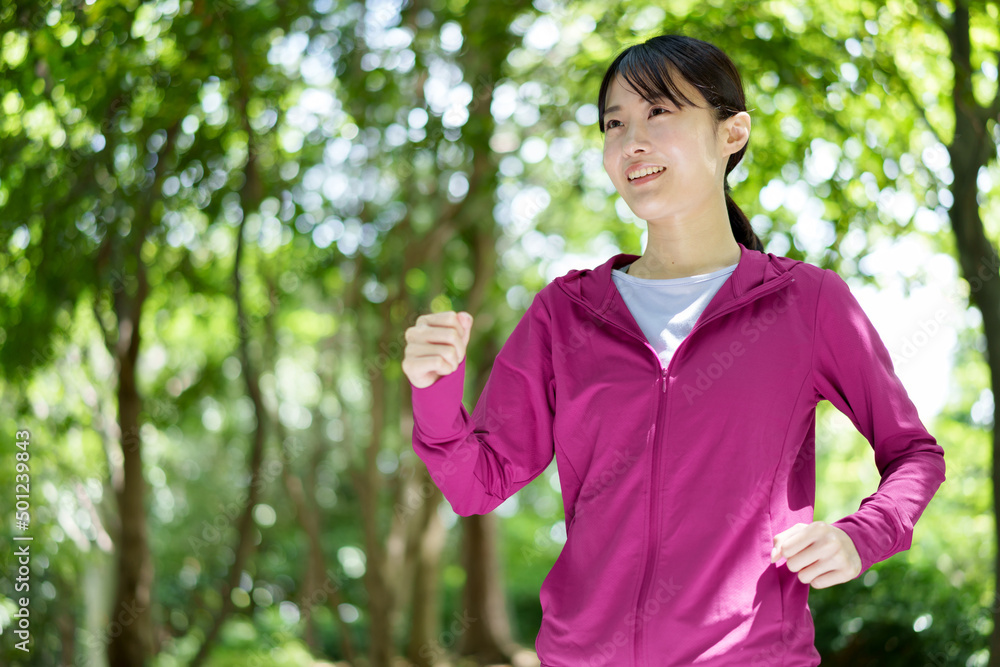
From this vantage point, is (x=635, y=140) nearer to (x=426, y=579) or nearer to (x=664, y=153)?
(x=664, y=153)

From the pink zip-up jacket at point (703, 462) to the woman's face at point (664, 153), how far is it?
164 mm

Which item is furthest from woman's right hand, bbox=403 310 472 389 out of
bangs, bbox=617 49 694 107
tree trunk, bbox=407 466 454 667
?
tree trunk, bbox=407 466 454 667

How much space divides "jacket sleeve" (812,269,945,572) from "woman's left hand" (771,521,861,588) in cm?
4

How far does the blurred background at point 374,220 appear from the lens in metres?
3.89

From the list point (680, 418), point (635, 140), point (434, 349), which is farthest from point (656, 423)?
point (635, 140)

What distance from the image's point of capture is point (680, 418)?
Result: 4.59ft

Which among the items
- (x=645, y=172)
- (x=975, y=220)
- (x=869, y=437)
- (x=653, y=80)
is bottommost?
(x=975, y=220)

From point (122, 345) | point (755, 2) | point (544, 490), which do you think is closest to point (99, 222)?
point (122, 345)

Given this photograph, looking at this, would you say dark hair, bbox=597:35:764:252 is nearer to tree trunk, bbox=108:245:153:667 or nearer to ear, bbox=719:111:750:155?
ear, bbox=719:111:750:155

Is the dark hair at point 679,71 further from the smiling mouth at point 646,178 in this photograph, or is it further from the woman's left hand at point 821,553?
the woman's left hand at point 821,553

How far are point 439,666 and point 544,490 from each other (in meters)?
7.24

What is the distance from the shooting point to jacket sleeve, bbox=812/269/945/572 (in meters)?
1.28

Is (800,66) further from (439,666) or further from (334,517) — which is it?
(334,517)

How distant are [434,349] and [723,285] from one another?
0.52 meters
